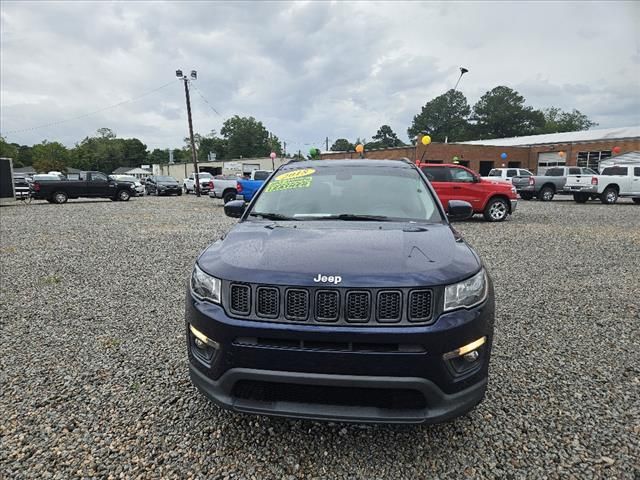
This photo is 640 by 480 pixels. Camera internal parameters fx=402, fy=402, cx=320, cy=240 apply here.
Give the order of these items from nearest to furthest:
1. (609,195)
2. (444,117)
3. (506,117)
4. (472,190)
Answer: (472,190) < (609,195) < (506,117) < (444,117)

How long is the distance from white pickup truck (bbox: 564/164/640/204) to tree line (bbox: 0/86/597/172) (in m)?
62.2

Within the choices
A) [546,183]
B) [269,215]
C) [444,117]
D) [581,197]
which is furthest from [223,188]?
[444,117]

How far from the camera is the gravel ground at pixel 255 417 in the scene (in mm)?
2150

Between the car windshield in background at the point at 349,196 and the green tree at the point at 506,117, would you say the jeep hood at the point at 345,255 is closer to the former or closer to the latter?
the car windshield in background at the point at 349,196

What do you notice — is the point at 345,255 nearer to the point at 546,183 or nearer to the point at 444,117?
the point at 546,183

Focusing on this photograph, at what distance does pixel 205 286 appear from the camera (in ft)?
7.23

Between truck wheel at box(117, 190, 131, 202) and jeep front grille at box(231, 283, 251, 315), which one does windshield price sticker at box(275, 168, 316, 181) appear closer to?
jeep front grille at box(231, 283, 251, 315)

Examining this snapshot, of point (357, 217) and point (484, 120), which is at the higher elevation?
point (484, 120)

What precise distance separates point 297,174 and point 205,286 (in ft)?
6.03

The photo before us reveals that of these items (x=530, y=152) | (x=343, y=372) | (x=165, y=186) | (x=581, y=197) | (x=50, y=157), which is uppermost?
(x=50, y=157)

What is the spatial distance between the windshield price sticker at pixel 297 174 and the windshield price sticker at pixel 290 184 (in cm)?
8

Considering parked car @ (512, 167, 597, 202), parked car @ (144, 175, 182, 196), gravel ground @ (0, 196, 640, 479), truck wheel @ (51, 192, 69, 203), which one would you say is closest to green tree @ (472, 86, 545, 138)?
parked car @ (512, 167, 597, 202)

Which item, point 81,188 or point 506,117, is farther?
point 506,117

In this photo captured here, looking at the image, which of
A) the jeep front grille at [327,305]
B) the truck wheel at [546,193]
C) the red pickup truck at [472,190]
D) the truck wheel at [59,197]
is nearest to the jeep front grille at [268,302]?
the jeep front grille at [327,305]
